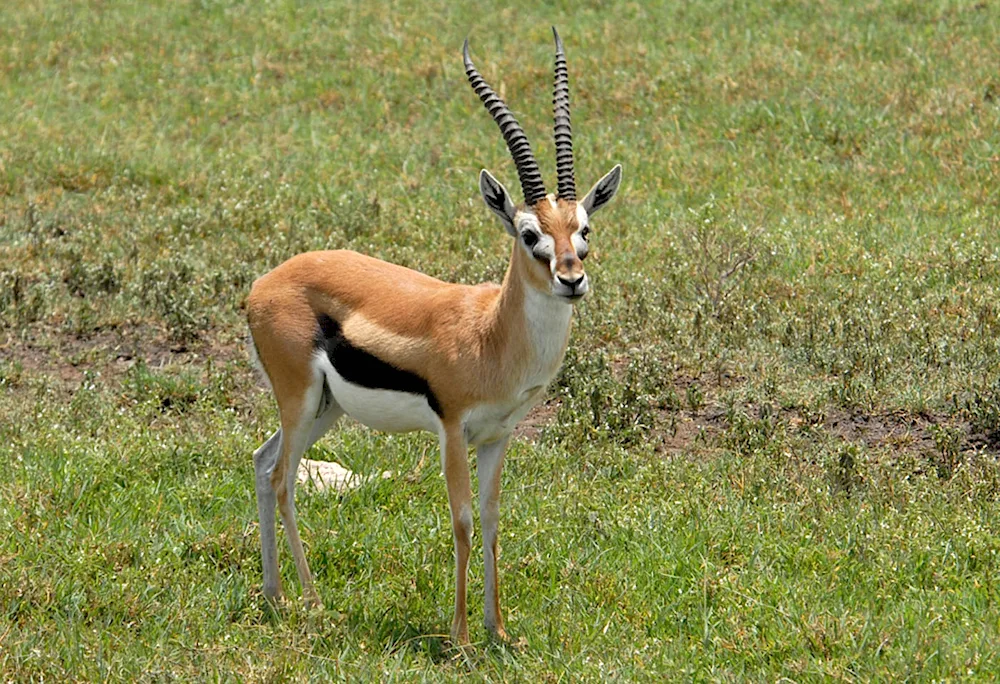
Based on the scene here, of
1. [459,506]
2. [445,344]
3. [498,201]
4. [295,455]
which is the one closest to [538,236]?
[498,201]

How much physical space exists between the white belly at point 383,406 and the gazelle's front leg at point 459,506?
12 cm

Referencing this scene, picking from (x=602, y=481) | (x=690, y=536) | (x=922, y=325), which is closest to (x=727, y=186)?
(x=922, y=325)

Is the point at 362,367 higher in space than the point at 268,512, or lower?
higher

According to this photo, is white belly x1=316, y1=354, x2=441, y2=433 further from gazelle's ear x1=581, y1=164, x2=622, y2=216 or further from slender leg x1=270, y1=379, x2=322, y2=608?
gazelle's ear x1=581, y1=164, x2=622, y2=216

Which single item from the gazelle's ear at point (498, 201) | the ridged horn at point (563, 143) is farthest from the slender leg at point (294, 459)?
the ridged horn at point (563, 143)

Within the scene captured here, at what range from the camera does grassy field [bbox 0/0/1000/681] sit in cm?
614

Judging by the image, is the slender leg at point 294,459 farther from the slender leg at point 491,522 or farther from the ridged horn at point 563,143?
the ridged horn at point 563,143

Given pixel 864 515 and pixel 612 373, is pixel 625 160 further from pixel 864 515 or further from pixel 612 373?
pixel 864 515

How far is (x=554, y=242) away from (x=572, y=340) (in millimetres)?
4102

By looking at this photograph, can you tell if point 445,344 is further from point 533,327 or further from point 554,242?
point 554,242

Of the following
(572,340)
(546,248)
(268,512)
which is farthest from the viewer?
(572,340)

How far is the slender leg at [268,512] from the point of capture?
662 centimetres

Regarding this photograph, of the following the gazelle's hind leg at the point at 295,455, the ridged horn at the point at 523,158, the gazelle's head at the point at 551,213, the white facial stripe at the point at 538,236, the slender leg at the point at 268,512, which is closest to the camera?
the gazelle's head at the point at 551,213

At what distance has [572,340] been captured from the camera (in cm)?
979
